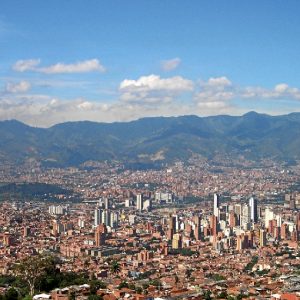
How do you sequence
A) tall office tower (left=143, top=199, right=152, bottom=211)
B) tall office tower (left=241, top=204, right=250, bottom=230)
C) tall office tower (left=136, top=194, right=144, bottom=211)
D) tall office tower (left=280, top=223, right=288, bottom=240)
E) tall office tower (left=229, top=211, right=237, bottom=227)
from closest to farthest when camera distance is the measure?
tall office tower (left=280, top=223, right=288, bottom=240) < tall office tower (left=241, top=204, right=250, bottom=230) < tall office tower (left=229, top=211, right=237, bottom=227) < tall office tower (left=143, top=199, right=152, bottom=211) < tall office tower (left=136, top=194, right=144, bottom=211)

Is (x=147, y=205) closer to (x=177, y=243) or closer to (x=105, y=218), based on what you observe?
(x=105, y=218)

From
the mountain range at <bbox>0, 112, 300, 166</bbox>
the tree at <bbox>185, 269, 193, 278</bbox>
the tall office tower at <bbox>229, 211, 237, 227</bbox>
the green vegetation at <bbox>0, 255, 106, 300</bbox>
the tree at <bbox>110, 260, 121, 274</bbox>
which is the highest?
the mountain range at <bbox>0, 112, 300, 166</bbox>

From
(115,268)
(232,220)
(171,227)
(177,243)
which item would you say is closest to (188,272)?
(115,268)

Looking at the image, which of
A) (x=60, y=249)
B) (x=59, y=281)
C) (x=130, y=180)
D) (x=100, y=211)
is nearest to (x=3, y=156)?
(x=130, y=180)

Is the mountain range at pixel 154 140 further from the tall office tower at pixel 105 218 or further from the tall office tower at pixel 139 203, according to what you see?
the tall office tower at pixel 105 218

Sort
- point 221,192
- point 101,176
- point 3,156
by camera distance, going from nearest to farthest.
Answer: point 221,192 → point 101,176 → point 3,156

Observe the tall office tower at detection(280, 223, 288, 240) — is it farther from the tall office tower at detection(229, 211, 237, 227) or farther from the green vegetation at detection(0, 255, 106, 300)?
the green vegetation at detection(0, 255, 106, 300)

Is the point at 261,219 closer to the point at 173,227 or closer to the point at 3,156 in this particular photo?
the point at 173,227

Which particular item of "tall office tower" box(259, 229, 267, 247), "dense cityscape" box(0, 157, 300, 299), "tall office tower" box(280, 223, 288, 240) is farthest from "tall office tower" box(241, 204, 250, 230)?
"tall office tower" box(259, 229, 267, 247)
